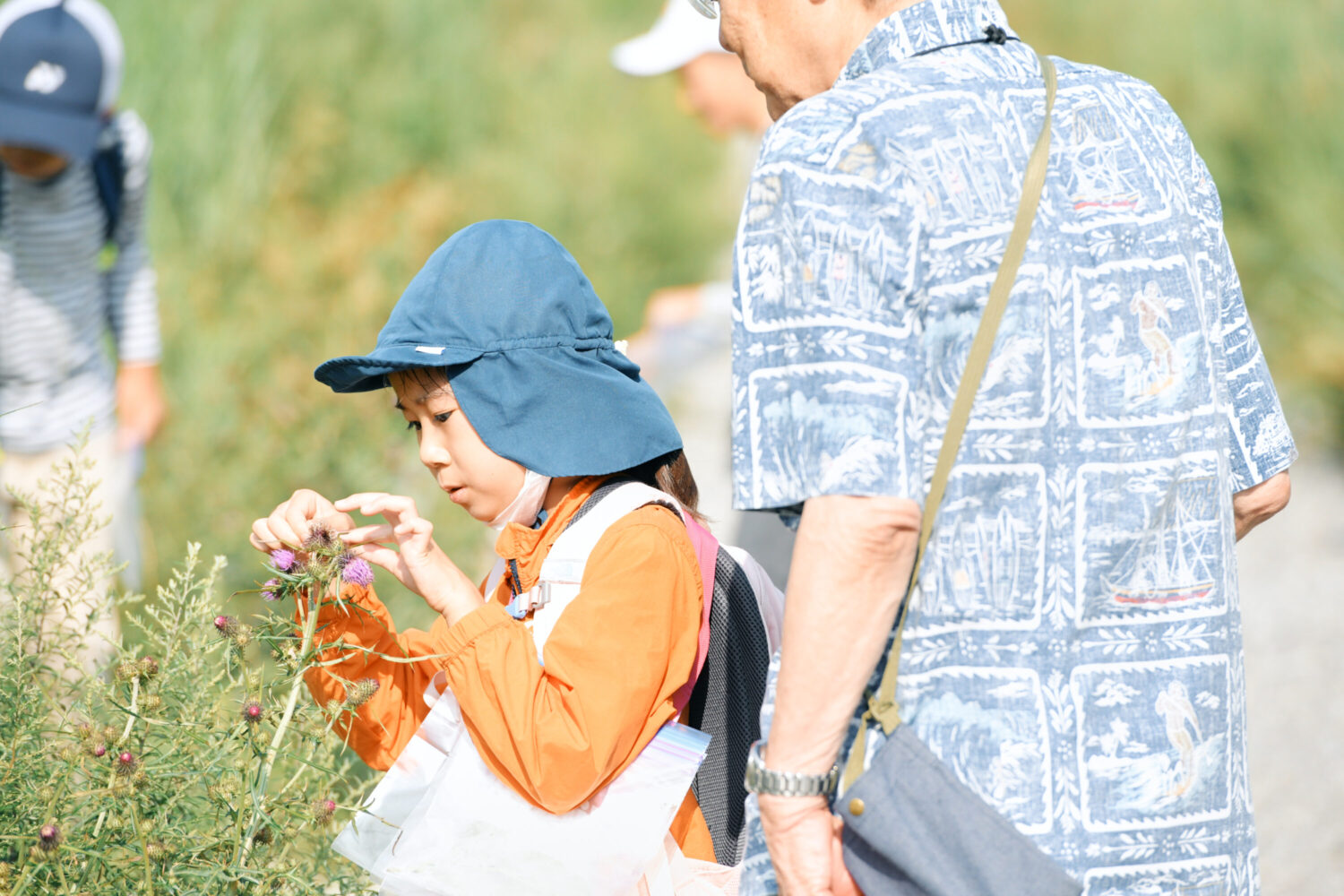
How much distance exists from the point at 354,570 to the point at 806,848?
2.08 feet

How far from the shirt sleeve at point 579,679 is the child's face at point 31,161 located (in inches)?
108

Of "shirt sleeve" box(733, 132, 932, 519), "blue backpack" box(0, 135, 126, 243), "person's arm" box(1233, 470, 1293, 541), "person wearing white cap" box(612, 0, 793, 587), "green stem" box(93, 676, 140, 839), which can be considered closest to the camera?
"shirt sleeve" box(733, 132, 932, 519)

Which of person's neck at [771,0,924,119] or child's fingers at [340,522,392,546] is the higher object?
person's neck at [771,0,924,119]

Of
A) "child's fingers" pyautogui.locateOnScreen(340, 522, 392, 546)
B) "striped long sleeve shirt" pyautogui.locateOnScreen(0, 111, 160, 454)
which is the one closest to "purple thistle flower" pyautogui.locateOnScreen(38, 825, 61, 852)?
"child's fingers" pyautogui.locateOnScreen(340, 522, 392, 546)

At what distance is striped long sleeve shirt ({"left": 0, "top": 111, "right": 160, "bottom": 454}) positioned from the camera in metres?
3.76

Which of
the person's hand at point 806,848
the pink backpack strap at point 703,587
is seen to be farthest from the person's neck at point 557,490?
the person's hand at point 806,848

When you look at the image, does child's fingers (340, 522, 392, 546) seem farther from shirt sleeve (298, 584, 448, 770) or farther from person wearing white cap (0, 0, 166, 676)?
person wearing white cap (0, 0, 166, 676)

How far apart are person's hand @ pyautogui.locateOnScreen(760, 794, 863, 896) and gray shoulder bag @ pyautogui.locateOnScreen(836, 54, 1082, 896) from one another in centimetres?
4

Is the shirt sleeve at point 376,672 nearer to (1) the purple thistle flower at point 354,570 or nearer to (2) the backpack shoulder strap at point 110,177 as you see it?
(1) the purple thistle flower at point 354,570

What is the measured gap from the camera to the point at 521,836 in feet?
5.41

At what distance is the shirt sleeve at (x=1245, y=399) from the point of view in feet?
5.26

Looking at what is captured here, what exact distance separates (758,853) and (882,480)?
46cm

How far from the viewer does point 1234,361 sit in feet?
5.45

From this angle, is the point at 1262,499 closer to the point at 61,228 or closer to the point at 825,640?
the point at 825,640
